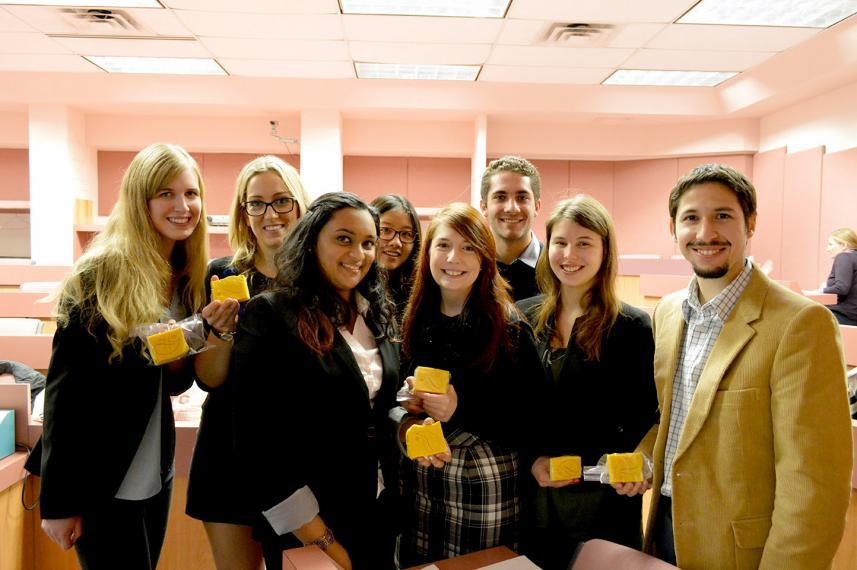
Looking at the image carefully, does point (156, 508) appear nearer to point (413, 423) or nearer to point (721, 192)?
point (413, 423)

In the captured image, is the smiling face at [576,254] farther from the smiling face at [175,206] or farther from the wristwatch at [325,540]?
the smiling face at [175,206]

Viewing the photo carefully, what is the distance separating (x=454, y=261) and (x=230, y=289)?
0.61m

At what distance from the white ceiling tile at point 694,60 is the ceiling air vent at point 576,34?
59cm

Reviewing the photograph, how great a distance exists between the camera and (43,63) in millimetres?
5918

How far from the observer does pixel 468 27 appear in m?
4.89

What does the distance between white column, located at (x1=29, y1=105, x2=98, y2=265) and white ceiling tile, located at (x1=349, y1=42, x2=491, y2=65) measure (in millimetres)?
4016

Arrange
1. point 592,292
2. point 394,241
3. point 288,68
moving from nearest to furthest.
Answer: point 592,292, point 394,241, point 288,68

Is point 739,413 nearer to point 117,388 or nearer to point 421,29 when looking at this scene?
point 117,388

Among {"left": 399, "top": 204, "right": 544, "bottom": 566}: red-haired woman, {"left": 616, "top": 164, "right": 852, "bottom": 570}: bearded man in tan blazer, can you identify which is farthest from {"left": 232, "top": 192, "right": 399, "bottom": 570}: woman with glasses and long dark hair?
{"left": 616, "top": 164, "right": 852, "bottom": 570}: bearded man in tan blazer

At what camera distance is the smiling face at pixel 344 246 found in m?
1.42

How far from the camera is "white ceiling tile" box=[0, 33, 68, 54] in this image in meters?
5.24

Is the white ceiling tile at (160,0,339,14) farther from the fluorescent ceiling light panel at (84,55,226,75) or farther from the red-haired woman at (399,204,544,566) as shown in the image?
the red-haired woman at (399,204,544,566)

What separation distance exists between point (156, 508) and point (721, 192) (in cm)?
178

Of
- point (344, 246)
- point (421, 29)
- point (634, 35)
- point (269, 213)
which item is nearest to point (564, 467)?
point (344, 246)
